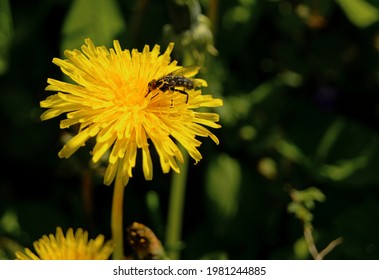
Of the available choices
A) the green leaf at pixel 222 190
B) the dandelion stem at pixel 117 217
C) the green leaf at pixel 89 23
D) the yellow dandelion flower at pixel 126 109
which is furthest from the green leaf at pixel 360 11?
the dandelion stem at pixel 117 217

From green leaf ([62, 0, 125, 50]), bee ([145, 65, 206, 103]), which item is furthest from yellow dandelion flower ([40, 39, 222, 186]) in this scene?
green leaf ([62, 0, 125, 50])

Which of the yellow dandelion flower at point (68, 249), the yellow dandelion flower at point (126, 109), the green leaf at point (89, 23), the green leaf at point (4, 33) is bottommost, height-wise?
the yellow dandelion flower at point (68, 249)

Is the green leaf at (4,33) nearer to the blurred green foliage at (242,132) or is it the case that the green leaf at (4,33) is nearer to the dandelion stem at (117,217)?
the blurred green foliage at (242,132)

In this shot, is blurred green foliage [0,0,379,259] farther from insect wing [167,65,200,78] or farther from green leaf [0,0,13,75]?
insect wing [167,65,200,78]

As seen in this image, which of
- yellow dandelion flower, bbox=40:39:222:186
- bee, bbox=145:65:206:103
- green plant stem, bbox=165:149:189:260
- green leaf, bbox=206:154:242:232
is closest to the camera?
yellow dandelion flower, bbox=40:39:222:186

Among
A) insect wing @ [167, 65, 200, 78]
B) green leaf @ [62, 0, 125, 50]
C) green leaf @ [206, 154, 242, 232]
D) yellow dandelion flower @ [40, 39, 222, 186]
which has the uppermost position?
green leaf @ [62, 0, 125, 50]
